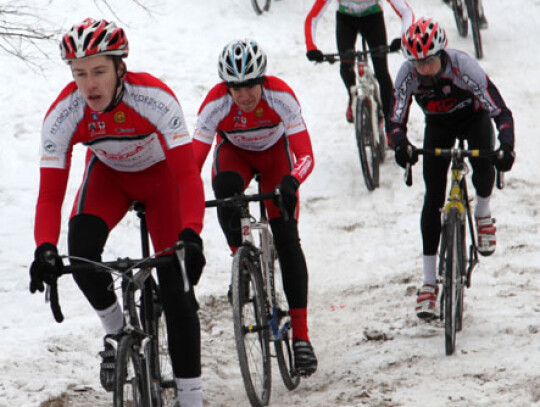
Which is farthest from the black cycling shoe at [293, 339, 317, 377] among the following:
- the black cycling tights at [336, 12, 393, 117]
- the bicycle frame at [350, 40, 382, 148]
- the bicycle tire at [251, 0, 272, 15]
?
the bicycle tire at [251, 0, 272, 15]

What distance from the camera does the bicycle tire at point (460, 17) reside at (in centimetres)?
1473

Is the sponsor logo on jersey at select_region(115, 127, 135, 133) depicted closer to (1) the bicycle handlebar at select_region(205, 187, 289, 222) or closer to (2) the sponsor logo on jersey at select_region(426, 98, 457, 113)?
(1) the bicycle handlebar at select_region(205, 187, 289, 222)

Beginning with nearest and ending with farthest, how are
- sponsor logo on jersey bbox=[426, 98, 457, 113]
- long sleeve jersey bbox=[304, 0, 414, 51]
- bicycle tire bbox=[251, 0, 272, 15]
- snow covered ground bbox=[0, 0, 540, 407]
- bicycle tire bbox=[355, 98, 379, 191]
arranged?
1. snow covered ground bbox=[0, 0, 540, 407]
2. sponsor logo on jersey bbox=[426, 98, 457, 113]
3. long sleeve jersey bbox=[304, 0, 414, 51]
4. bicycle tire bbox=[355, 98, 379, 191]
5. bicycle tire bbox=[251, 0, 272, 15]

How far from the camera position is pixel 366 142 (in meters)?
9.90

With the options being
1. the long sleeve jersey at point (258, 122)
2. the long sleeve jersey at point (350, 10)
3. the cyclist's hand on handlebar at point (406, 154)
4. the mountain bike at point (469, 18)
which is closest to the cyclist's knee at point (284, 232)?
the long sleeve jersey at point (258, 122)

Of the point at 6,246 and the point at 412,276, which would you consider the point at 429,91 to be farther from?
the point at 6,246

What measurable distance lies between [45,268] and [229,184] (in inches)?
66.9

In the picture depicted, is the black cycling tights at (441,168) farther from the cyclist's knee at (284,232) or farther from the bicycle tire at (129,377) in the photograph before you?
the bicycle tire at (129,377)

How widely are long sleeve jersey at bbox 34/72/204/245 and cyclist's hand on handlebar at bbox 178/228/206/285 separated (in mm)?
328

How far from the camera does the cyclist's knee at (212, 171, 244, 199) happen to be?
5.33m

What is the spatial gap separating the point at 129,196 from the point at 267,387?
5.39 feet

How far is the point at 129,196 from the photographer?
4.91 m

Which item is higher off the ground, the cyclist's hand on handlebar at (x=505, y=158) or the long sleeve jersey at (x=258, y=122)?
the long sleeve jersey at (x=258, y=122)

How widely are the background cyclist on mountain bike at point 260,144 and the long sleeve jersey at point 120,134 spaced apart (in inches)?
33.7
